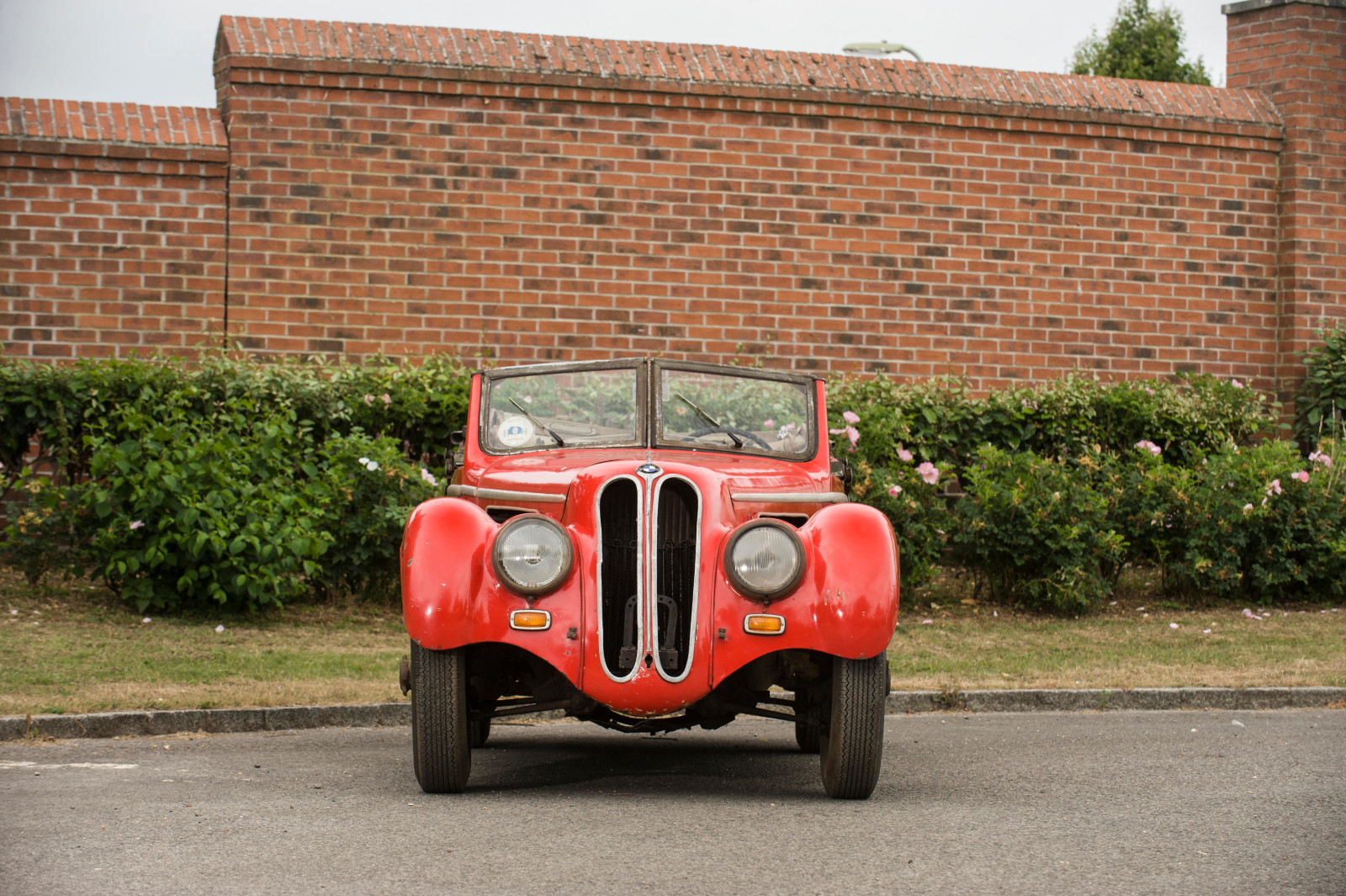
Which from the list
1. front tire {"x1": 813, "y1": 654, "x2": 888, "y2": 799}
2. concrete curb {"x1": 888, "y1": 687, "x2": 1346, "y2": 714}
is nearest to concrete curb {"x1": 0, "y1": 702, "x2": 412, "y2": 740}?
front tire {"x1": 813, "y1": 654, "x2": 888, "y2": 799}

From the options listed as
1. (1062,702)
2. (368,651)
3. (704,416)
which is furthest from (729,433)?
(368,651)

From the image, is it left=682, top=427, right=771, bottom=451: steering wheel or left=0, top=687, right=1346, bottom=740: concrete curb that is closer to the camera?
Result: left=682, top=427, right=771, bottom=451: steering wheel

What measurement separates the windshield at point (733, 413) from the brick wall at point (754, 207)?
5583 mm

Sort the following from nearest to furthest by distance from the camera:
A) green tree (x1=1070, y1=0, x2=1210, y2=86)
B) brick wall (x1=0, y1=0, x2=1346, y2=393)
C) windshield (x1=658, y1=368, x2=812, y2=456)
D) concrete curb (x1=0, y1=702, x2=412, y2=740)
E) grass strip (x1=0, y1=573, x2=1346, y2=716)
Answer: windshield (x1=658, y1=368, x2=812, y2=456) < concrete curb (x1=0, y1=702, x2=412, y2=740) < grass strip (x1=0, y1=573, x2=1346, y2=716) < brick wall (x1=0, y1=0, x2=1346, y2=393) < green tree (x1=1070, y1=0, x2=1210, y2=86)

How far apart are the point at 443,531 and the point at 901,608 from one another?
6334 millimetres

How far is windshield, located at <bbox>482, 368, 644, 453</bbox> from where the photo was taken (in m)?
6.30

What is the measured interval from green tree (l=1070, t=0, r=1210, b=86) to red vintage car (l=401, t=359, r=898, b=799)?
35957mm

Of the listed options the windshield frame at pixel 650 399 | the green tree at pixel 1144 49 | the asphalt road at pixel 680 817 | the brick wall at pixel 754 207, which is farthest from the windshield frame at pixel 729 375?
the green tree at pixel 1144 49

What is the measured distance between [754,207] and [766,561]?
7602mm

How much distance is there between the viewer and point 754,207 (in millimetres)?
12344

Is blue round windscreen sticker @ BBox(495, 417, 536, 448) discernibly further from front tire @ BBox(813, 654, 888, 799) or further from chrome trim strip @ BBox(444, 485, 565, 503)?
front tire @ BBox(813, 654, 888, 799)

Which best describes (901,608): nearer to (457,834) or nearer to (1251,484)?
(1251,484)

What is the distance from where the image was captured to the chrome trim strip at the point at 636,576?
5141mm

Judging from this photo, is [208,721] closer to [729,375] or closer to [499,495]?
[499,495]
